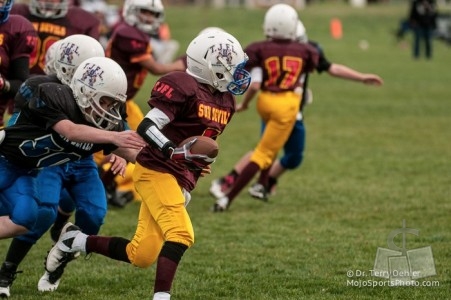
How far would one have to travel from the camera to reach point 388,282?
5812 mm

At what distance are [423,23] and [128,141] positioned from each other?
2309cm

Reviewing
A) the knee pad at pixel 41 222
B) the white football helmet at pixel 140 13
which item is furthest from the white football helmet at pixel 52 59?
the white football helmet at pixel 140 13

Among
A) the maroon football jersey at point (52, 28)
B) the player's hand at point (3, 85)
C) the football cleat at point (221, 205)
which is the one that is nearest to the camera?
the player's hand at point (3, 85)

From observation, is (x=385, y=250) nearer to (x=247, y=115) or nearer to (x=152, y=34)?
(x=152, y=34)

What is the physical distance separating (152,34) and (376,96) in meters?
10.2

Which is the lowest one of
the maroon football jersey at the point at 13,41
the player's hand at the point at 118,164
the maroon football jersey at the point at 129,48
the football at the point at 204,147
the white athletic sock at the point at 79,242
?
the maroon football jersey at the point at 129,48

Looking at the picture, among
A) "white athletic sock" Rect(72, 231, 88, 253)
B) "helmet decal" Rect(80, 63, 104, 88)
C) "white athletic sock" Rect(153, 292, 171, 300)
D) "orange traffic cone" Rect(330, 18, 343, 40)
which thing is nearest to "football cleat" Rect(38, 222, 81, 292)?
"white athletic sock" Rect(72, 231, 88, 253)

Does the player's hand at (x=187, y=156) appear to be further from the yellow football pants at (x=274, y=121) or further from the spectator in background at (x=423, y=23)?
the spectator in background at (x=423, y=23)

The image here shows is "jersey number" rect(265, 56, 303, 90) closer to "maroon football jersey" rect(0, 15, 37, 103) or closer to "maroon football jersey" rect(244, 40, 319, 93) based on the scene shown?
"maroon football jersey" rect(244, 40, 319, 93)

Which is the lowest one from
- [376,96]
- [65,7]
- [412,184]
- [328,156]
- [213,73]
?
[376,96]

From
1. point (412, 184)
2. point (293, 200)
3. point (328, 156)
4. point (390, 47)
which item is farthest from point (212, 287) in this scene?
point (390, 47)

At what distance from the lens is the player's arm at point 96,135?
500 centimetres

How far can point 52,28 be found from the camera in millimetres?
8219

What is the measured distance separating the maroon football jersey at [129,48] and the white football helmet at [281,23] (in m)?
1.12
